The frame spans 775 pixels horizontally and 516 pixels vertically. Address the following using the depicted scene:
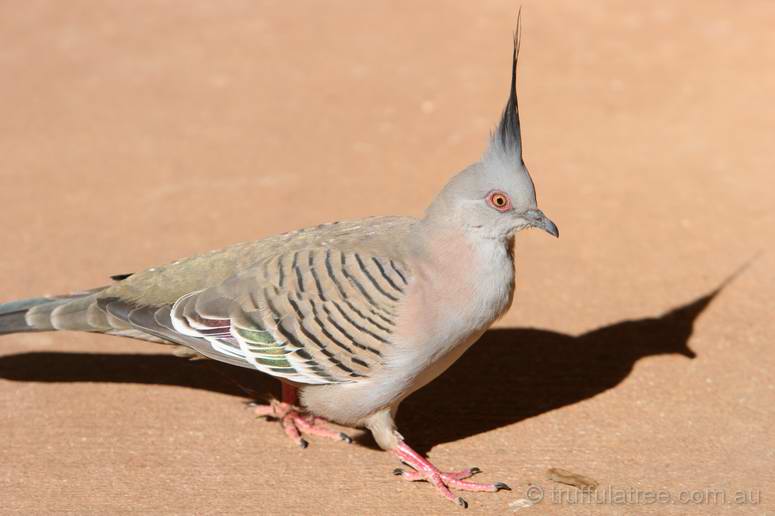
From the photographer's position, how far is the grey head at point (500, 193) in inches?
175

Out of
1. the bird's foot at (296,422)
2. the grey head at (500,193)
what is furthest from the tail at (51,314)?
the grey head at (500,193)

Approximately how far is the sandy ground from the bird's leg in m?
0.07

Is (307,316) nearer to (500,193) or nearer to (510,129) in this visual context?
(500,193)

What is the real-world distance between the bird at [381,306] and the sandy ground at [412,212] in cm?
42

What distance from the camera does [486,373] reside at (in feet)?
17.8

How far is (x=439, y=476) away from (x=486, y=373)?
109cm

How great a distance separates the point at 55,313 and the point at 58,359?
0.62 m

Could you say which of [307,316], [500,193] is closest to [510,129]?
[500,193]

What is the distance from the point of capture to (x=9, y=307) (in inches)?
196

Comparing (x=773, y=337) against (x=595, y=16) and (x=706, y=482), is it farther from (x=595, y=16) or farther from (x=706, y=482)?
(x=595, y=16)

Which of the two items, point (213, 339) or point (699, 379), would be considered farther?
point (699, 379)

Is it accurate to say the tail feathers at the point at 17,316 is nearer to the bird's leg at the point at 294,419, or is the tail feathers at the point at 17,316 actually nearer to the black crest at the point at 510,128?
the bird's leg at the point at 294,419

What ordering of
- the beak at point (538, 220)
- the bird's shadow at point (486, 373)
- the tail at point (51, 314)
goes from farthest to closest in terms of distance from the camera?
1. the bird's shadow at point (486, 373)
2. the tail at point (51, 314)
3. the beak at point (538, 220)

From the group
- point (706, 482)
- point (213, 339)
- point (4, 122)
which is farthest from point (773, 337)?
point (4, 122)
